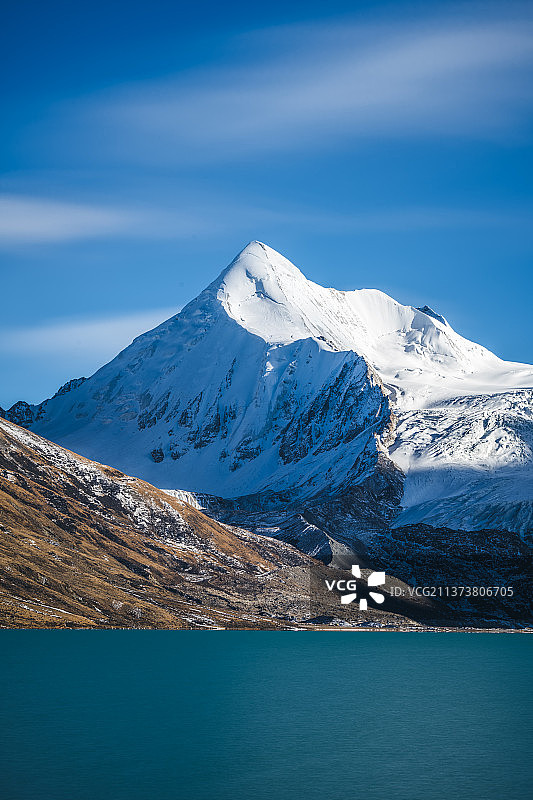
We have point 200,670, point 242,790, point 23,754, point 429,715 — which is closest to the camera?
point 242,790

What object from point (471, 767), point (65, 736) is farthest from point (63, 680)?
point (471, 767)

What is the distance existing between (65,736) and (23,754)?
10544 mm

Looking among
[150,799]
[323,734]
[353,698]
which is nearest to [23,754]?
[150,799]

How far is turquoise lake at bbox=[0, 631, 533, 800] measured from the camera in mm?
66688

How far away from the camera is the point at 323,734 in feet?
301

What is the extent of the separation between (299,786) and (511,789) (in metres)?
15.1

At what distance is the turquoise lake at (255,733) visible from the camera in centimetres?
6669

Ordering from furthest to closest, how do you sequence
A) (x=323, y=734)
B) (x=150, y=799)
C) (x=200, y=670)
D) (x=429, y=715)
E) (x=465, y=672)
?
(x=465, y=672), (x=200, y=670), (x=429, y=715), (x=323, y=734), (x=150, y=799)

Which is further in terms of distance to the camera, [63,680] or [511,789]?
[63,680]

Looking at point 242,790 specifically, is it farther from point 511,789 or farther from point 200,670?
point 200,670

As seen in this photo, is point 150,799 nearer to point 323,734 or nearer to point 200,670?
point 323,734

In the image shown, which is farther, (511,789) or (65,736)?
(65,736)

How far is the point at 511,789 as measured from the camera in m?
67.9

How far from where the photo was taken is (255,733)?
299ft
